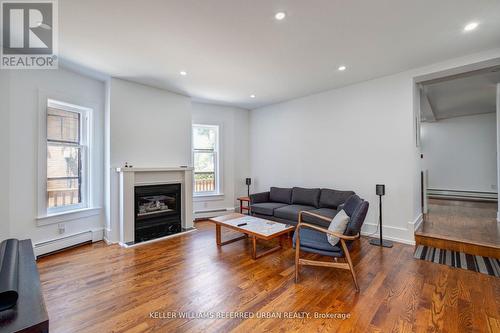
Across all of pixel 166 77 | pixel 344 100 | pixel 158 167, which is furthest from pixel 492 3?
pixel 158 167

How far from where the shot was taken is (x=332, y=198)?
4.11 m

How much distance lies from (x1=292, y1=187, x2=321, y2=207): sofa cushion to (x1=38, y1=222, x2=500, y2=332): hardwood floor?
50.1 inches

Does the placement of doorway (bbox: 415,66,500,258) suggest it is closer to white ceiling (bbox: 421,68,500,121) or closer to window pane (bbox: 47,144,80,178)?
white ceiling (bbox: 421,68,500,121)

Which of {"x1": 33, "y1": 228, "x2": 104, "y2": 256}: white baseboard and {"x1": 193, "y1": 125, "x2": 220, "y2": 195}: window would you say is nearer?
{"x1": 33, "y1": 228, "x2": 104, "y2": 256}: white baseboard

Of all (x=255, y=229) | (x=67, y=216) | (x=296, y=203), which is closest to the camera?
(x=255, y=229)

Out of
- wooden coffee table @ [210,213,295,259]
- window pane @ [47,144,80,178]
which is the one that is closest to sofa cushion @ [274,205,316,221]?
wooden coffee table @ [210,213,295,259]

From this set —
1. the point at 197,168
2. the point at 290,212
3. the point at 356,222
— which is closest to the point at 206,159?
the point at 197,168

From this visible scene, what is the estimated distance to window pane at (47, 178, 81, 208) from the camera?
3332 millimetres

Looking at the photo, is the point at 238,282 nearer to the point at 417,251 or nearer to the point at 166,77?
the point at 417,251

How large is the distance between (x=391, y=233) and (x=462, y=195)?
5375 mm

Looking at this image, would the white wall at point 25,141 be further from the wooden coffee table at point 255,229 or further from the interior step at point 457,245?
the interior step at point 457,245

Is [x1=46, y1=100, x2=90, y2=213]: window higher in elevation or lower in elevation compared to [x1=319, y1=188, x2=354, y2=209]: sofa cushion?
higher

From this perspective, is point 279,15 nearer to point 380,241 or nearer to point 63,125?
point 380,241

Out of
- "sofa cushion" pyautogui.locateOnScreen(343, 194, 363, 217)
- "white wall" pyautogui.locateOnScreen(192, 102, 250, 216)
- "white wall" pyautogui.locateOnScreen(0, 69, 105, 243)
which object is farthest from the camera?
"white wall" pyautogui.locateOnScreen(192, 102, 250, 216)
